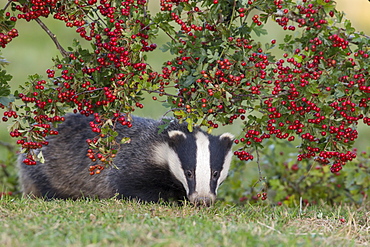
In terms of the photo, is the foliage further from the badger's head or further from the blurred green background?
the blurred green background

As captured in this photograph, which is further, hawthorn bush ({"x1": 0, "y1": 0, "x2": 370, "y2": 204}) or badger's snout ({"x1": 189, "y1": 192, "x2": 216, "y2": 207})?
badger's snout ({"x1": 189, "y1": 192, "x2": 216, "y2": 207})

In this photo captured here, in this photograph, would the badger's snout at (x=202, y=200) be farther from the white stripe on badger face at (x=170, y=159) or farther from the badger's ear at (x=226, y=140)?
the badger's ear at (x=226, y=140)

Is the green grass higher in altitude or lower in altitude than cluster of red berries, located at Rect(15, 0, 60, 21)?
lower

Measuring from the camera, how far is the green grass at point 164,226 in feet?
8.91

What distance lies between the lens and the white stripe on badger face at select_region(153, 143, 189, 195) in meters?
4.43

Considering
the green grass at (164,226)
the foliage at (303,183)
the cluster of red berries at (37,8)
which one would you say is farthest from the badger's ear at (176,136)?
the cluster of red berries at (37,8)

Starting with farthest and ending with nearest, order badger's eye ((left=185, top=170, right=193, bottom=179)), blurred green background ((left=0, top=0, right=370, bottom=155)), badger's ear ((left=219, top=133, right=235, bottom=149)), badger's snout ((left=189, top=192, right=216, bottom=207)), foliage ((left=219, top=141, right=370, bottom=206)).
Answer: blurred green background ((left=0, top=0, right=370, bottom=155)) → foliage ((left=219, top=141, right=370, bottom=206)) → badger's ear ((left=219, top=133, right=235, bottom=149)) → badger's eye ((left=185, top=170, right=193, bottom=179)) → badger's snout ((left=189, top=192, right=216, bottom=207))

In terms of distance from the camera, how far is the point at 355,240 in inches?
131

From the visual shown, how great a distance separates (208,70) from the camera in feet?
12.4

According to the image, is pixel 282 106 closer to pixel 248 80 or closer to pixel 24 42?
pixel 248 80

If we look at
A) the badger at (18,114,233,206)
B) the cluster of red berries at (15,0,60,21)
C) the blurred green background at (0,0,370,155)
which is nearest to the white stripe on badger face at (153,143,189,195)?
the badger at (18,114,233,206)

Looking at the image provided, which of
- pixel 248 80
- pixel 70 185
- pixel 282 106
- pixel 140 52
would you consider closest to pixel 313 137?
pixel 282 106

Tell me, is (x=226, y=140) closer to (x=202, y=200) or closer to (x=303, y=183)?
(x=202, y=200)

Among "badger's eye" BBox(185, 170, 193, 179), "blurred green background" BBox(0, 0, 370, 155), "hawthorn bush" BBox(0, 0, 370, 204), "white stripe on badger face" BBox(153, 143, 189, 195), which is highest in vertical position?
"blurred green background" BBox(0, 0, 370, 155)
